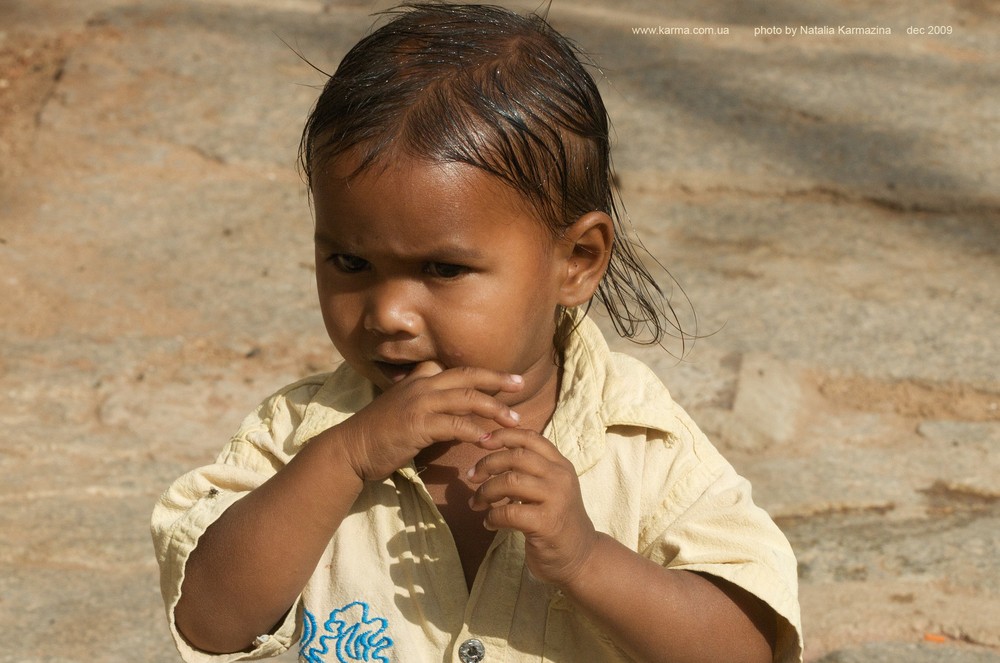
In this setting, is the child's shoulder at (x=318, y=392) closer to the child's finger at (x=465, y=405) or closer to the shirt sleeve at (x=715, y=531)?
the child's finger at (x=465, y=405)

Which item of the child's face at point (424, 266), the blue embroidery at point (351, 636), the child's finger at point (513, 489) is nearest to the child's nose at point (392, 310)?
the child's face at point (424, 266)

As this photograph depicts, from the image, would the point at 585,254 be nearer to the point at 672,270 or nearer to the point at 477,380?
the point at 477,380

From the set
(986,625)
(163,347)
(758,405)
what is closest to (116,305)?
(163,347)

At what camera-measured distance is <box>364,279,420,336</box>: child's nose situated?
1.53 m

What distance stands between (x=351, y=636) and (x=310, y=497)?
22 cm

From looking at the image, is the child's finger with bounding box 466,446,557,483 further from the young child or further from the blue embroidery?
the blue embroidery

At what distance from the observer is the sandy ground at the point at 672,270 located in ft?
8.37

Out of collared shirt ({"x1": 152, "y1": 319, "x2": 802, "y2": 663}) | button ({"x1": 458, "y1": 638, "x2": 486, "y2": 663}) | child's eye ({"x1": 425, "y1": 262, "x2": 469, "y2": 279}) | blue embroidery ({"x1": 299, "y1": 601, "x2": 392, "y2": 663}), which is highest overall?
child's eye ({"x1": 425, "y1": 262, "x2": 469, "y2": 279})

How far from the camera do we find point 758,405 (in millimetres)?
3014

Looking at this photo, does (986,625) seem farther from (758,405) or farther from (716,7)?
(716,7)

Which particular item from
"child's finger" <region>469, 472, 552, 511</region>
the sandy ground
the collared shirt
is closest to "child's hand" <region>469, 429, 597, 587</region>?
"child's finger" <region>469, 472, 552, 511</region>

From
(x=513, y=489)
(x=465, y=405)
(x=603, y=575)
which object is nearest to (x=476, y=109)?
(x=465, y=405)

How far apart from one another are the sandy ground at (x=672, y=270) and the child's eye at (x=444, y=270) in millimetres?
1117

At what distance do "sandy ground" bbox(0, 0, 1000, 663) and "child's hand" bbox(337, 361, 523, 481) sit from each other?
99cm
